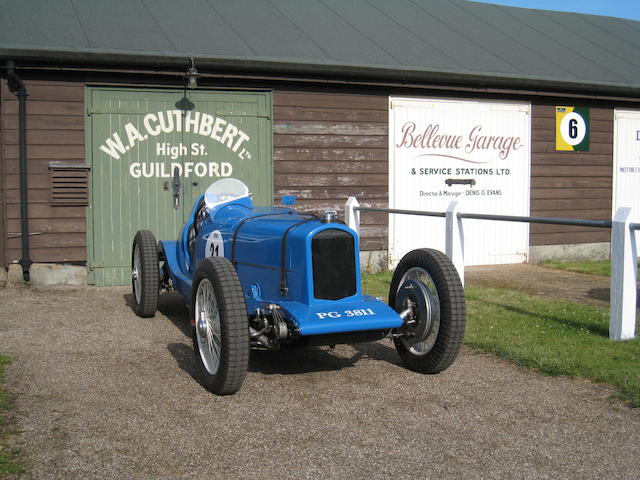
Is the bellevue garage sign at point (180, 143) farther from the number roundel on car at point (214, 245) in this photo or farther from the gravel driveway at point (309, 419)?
the gravel driveway at point (309, 419)

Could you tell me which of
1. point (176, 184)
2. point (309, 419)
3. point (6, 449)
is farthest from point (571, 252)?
point (6, 449)

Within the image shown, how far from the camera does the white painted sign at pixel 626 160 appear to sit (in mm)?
11945

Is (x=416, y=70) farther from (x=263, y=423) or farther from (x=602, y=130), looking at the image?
(x=263, y=423)

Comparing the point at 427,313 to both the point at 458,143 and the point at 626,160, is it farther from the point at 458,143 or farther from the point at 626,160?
the point at 626,160

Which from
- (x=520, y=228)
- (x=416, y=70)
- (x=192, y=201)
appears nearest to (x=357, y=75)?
(x=416, y=70)

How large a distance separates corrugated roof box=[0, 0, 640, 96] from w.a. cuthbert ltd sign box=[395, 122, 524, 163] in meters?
0.79

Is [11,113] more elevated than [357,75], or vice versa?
[357,75]

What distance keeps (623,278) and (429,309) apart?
1835 millimetres

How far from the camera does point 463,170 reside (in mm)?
10898

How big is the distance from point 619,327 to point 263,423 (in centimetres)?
328

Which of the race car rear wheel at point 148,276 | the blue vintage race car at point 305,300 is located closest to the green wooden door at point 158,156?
the race car rear wheel at point 148,276

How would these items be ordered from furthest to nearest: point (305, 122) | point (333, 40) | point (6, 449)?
point (333, 40), point (305, 122), point (6, 449)

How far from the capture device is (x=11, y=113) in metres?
8.49

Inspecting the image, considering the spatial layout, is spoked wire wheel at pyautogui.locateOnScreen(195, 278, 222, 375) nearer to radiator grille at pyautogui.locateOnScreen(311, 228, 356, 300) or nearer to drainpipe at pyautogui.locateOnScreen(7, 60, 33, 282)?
radiator grille at pyautogui.locateOnScreen(311, 228, 356, 300)
